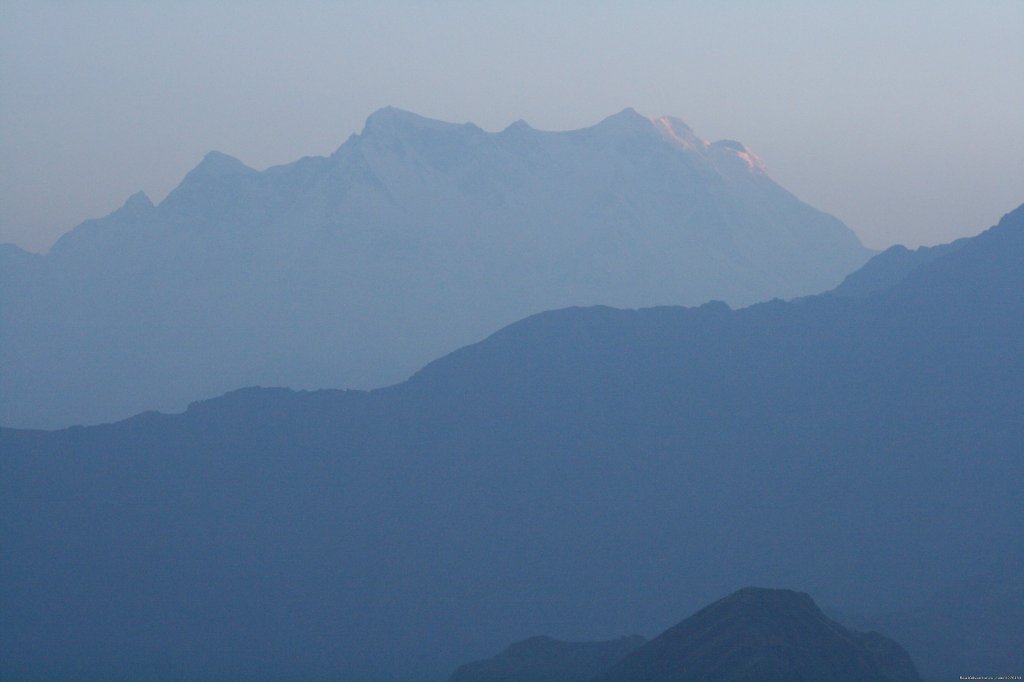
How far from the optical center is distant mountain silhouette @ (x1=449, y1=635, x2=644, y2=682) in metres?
84.8

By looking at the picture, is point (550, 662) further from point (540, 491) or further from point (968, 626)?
point (540, 491)

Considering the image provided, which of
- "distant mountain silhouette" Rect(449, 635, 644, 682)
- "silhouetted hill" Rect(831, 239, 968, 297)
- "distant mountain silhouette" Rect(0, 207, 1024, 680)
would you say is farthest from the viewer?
"silhouetted hill" Rect(831, 239, 968, 297)

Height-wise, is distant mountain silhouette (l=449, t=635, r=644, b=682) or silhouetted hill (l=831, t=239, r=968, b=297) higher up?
silhouetted hill (l=831, t=239, r=968, b=297)

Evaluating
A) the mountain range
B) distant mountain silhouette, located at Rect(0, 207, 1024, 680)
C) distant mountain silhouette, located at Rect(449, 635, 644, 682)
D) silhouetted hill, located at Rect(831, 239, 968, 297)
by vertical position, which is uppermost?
silhouetted hill, located at Rect(831, 239, 968, 297)

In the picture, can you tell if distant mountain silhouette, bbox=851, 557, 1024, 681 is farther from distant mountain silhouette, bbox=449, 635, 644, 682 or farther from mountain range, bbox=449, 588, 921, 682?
distant mountain silhouette, bbox=449, 635, 644, 682

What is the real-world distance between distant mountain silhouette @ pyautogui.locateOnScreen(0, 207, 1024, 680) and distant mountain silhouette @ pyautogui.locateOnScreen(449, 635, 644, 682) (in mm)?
27296

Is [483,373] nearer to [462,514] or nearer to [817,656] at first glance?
[462,514]

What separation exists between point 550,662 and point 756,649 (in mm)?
22850

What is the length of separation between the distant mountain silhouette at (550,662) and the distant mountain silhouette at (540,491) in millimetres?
27296

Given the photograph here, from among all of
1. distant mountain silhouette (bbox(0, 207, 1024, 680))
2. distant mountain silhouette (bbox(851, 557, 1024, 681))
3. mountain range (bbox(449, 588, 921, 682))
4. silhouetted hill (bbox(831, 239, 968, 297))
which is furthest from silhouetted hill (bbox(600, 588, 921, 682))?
silhouetted hill (bbox(831, 239, 968, 297))

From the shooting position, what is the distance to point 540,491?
5600 inches

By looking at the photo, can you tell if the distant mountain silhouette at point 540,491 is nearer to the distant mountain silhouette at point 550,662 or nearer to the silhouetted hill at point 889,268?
the silhouetted hill at point 889,268

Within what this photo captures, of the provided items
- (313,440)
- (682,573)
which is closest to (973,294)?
(682,573)

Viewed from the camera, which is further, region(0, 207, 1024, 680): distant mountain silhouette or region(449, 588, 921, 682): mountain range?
region(0, 207, 1024, 680): distant mountain silhouette
